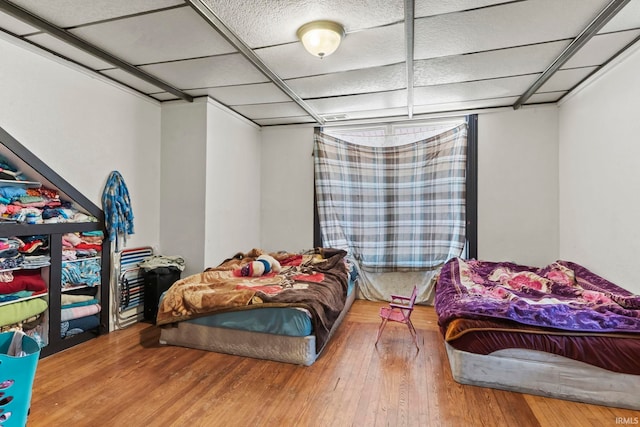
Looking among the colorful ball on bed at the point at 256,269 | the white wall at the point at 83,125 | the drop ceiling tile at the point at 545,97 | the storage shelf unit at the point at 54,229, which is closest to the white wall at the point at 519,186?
the drop ceiling tile at the point at 545,97

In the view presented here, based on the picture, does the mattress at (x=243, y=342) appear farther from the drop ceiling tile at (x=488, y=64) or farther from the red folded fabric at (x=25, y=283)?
the drop ceiling tile at (x=488, y=64)

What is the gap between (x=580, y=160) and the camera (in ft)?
11.7

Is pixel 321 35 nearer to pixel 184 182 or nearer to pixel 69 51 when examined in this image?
pixel 69 51

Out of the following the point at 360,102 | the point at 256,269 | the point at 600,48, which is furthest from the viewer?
the point at 360,102

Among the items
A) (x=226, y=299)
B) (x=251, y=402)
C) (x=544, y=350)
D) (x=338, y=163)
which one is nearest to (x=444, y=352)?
(x=544, y=350)

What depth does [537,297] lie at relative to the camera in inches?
120

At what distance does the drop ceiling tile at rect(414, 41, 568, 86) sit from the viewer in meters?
2.78

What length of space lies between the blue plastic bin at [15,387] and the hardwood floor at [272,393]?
0.54 metres

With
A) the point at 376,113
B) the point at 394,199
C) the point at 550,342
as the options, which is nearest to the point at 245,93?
the point at 376,113

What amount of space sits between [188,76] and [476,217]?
3.90 metres

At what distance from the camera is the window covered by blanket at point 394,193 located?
4457 millimetres

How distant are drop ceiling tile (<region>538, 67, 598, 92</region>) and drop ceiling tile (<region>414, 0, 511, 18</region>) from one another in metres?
1.66

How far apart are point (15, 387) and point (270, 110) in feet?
12.4

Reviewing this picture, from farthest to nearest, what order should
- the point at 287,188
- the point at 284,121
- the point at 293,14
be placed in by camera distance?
the point at 287,188 → the point at 284,121 → the point at 293,14
